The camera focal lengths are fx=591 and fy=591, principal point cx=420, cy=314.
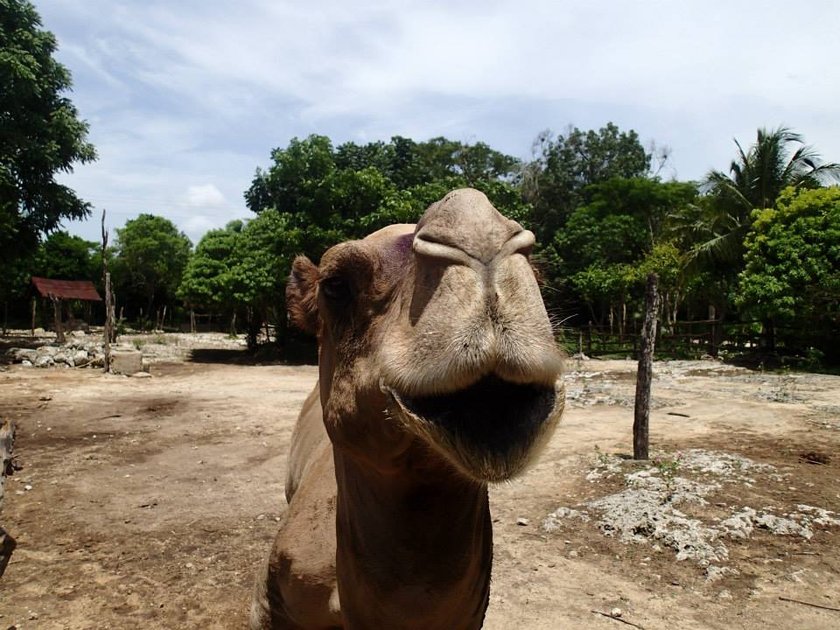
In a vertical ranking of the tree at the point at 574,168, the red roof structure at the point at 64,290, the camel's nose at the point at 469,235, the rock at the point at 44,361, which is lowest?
the rock at the point at 44,361

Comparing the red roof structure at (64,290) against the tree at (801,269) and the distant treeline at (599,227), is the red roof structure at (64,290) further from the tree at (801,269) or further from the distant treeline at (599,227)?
the tree at (801,269)

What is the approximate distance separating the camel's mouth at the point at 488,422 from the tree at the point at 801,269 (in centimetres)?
2435

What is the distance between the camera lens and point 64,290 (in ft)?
123

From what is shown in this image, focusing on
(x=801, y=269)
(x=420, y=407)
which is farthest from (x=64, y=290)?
(x=420, y=407)

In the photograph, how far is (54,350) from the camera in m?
23.3

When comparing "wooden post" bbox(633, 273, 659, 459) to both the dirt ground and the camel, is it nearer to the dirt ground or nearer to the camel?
the dirt ground

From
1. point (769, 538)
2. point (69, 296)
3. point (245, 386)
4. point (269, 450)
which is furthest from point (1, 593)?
point (69, 296)

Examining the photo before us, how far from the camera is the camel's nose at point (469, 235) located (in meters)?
1.33

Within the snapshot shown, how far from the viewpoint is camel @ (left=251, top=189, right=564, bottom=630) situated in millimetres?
1276

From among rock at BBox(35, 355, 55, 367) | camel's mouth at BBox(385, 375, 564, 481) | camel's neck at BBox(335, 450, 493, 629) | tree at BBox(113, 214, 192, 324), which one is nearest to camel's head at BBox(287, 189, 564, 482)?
camel's mouth at BBox(385, 375, 564, 481)

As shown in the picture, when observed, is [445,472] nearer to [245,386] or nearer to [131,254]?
[245,386]

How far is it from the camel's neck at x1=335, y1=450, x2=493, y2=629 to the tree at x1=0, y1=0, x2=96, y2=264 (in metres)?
28.3

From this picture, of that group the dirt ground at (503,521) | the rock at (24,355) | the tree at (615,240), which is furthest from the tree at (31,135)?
the tree at (615,240)

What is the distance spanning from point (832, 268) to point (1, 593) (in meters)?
25.6
